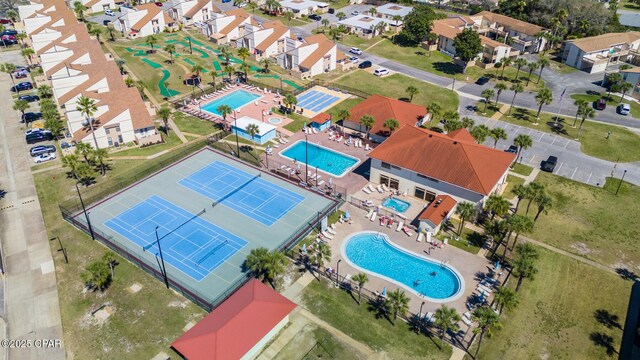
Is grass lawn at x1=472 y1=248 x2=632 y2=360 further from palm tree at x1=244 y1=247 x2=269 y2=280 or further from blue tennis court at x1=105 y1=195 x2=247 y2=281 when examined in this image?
blue tennis court at x1=105 y1=195 x2=247 y2=281

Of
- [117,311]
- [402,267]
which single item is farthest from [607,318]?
[117,311]

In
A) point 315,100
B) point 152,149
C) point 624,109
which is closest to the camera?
Answer: point 152,149

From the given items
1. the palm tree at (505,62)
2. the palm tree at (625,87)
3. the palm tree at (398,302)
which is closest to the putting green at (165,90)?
the palm tree at (398,302)

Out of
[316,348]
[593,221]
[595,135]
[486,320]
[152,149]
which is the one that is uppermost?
[486,320]

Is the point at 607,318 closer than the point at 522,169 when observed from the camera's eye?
Yes

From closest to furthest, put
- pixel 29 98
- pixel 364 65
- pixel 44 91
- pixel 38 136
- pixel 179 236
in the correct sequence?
pixel 179 236
pixel 38 136
pixel 44 91
pixel 29 98
pixel 364 65

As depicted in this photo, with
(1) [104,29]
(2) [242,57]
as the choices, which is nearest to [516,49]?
(2) [242,57]

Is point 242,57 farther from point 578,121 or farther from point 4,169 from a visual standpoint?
point 578,121

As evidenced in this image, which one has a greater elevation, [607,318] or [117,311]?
[607,318]

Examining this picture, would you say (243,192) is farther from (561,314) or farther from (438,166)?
(561,314)
